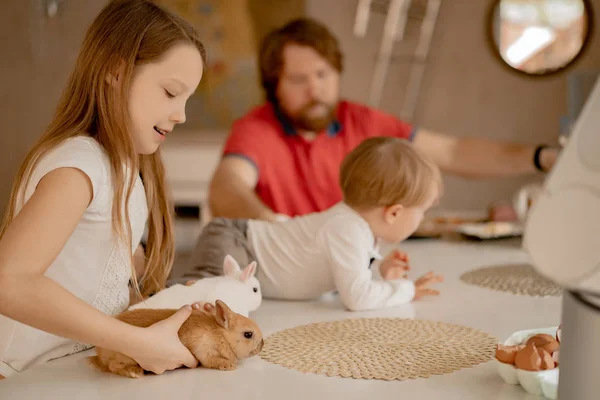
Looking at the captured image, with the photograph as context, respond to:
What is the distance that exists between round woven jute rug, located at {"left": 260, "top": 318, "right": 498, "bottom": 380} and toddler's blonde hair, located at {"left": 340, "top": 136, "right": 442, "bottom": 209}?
0.82 ft

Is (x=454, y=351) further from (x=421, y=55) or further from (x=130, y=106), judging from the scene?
(x=421, y=55)

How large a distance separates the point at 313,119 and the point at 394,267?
102cm

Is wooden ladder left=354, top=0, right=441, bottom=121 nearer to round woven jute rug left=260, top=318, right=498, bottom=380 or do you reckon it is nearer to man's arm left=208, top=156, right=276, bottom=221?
man's arm left=208, top=156, right=276, bottom=221

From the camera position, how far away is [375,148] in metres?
1.26

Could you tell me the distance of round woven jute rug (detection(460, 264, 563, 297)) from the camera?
1.26 meters

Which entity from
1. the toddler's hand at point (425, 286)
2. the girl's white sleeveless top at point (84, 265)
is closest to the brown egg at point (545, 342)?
the toddler's hand at point (425, 286)

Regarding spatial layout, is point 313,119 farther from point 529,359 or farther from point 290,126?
point 529,359

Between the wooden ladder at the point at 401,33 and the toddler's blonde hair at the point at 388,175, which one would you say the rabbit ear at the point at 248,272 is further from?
the wooden ladder at the point at 401,33

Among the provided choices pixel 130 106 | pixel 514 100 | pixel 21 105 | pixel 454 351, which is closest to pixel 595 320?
pixel 454 351

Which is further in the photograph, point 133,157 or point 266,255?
point 266,255

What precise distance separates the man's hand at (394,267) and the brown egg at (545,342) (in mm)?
527

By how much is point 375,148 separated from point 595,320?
0.73m

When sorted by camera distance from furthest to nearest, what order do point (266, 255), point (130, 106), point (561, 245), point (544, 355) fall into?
point (266, 255) < point (130, 106) < point (544, 355) < point (561, 245)

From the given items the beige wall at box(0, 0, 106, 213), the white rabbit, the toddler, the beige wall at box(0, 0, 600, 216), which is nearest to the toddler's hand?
the toddler
